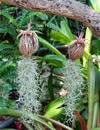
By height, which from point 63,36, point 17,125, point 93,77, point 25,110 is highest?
point 63,36

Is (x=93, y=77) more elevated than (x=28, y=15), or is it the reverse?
(x=28, y=15)

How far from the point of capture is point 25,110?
115 centimetres

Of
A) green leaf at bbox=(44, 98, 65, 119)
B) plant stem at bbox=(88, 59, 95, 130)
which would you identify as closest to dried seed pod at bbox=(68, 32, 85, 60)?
plant stem at bbox=(88, 59, 95, 130)

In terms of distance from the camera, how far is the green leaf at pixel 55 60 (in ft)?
4.08

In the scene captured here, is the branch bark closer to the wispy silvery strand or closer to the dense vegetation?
the dense vegetation

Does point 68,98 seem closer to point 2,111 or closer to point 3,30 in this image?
point 2,111

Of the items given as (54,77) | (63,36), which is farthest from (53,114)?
(63,36)

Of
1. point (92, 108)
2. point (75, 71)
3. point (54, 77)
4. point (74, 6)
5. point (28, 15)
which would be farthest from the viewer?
point (54, 77)

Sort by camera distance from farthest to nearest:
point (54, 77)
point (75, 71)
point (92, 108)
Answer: point (54, 77) < point (92, 108) < point (75, 71)

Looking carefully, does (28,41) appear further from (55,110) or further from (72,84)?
(55,110)

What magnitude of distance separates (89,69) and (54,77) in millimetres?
284

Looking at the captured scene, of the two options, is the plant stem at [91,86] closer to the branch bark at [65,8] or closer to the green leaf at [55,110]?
the green leaf at [55,110]

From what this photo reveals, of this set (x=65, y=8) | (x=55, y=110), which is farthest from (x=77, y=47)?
(x=55, y=110)

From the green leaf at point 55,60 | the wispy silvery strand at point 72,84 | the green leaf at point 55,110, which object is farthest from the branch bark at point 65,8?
the green leaf at point 55,110
